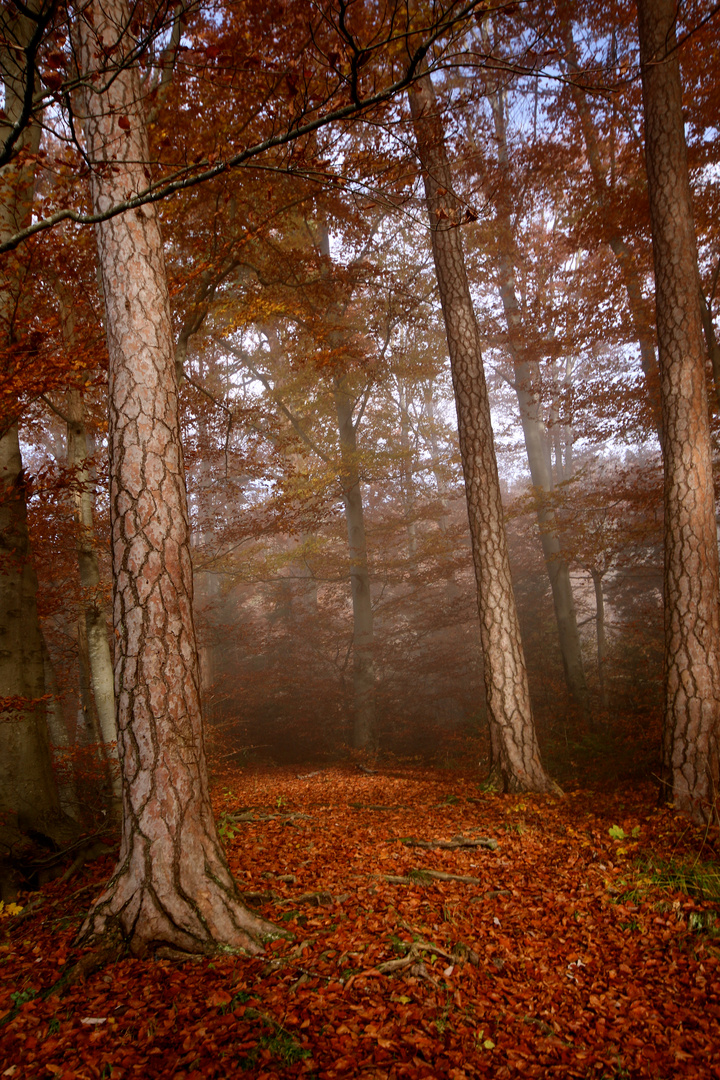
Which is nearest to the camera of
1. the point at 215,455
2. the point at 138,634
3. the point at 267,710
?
the point at 138,634

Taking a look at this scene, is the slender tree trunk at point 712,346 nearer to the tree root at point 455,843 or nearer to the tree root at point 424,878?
the tree root at point 455,843

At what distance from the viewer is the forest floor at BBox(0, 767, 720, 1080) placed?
2272mm

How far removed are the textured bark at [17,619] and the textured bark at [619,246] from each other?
357 inches

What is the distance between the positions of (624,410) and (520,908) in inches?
402

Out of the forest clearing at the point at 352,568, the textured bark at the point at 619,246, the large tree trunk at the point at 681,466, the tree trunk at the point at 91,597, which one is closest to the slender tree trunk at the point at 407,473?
the forest clearing at the point at 352,568

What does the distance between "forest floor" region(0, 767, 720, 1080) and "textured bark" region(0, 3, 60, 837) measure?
3.28 feet

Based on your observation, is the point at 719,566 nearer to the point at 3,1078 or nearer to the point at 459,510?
the point at 3,1078

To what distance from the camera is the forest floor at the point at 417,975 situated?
2272 millimetres

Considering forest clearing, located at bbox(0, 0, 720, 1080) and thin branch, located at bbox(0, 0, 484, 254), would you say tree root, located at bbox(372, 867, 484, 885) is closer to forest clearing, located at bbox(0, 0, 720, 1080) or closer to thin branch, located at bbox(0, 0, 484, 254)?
forest clearing, located at bbox(0, 0, 720, 1080)

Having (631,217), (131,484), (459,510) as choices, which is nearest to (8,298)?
(131,484)

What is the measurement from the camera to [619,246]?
1039cm

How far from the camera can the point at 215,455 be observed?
11.1 meters

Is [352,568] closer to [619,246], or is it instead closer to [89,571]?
[89,571]

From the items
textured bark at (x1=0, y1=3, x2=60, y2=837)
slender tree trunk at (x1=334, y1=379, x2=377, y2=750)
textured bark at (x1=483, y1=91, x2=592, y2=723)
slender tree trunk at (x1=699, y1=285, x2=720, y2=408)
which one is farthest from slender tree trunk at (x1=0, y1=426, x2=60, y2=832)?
textured bark at (x1=483, y1=91, x2=592, y2=723)
